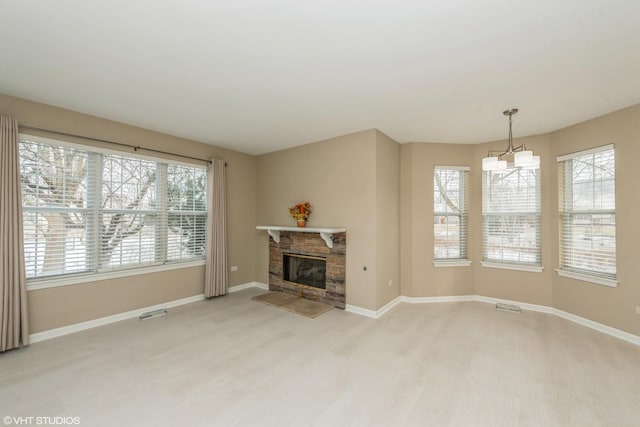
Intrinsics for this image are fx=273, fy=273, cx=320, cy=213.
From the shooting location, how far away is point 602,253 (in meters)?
3.64

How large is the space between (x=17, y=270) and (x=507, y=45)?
17.2 feet

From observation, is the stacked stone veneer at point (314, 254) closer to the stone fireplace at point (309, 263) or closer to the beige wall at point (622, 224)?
the stone fireplace at point (309, 263)

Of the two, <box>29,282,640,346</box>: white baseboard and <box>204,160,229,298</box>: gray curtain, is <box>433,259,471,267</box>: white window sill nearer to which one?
<box>29,282,640,346</box>: white baseboard

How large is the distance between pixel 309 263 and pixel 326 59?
11.2 feet

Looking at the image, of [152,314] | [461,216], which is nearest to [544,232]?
[461,216]

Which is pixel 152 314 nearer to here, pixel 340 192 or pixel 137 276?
pixel 137 276

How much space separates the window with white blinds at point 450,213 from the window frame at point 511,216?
295mm

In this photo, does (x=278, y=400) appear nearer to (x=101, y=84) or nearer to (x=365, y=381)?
(x=365, y=381)

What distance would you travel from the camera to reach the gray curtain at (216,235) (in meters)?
4.83

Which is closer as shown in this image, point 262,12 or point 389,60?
point 262,12

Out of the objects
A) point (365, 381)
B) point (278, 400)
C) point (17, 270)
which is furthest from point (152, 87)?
point (365, 381)

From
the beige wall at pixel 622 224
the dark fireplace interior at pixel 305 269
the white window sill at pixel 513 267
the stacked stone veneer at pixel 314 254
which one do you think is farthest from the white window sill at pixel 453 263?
the dark fireplace interior at pixel 305 269

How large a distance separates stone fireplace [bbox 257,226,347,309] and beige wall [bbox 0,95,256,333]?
75cm

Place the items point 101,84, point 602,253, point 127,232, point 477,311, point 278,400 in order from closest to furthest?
point 278,400 → point 101,84 → point 602,253 → point 127,232 → point 477,311
